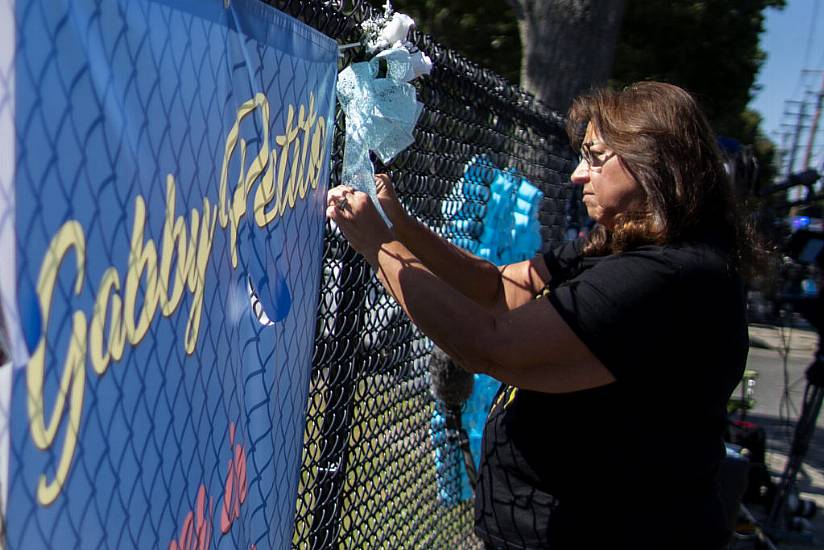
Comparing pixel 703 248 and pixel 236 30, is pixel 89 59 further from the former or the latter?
pixel 703 248

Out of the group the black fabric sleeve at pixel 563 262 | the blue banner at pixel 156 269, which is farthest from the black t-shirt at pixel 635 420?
the blue banner at pixel 156 269

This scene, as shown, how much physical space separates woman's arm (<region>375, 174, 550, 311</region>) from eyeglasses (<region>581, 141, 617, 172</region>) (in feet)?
1.42

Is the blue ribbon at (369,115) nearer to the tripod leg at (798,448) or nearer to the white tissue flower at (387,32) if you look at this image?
the white tissue flower at (387,32)

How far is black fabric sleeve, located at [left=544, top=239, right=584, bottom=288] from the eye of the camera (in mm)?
2410

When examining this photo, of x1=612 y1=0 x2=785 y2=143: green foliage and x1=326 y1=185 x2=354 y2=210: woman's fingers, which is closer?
x1=326 y1=185 x2=354 y2=210: woman's fingers

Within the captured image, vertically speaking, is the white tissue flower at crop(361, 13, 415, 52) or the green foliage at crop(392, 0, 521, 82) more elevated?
the white tissue flower at crop(361, 13, 415, 52)

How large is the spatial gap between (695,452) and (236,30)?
135 cm

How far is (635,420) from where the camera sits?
83.3 inches

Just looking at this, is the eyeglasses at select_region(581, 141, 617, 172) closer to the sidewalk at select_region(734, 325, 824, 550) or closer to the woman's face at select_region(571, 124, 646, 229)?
the woman's face at select_region(571, 124, 646, 229)

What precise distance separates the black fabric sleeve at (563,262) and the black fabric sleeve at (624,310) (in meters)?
0.34

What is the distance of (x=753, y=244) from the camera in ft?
7.75

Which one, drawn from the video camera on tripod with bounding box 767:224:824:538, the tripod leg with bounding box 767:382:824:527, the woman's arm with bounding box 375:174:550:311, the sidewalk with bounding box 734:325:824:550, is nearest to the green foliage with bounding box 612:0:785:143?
the sidewalk with bounding box 734:325:824:550

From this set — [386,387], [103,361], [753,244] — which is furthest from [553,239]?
[103,361]

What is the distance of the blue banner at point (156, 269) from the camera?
1019 millimetres
